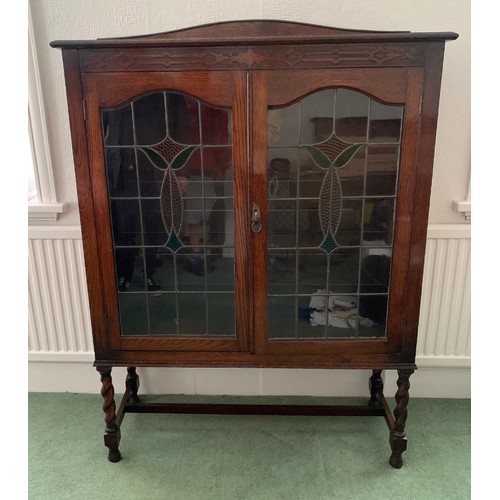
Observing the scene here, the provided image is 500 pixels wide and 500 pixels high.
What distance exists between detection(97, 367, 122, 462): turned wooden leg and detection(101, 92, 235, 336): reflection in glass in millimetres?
254

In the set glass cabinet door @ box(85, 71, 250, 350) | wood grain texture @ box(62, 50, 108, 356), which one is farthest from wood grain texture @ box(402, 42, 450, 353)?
wood grain texture @ box(62, 50, 108, 356)

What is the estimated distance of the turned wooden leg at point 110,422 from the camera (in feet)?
5.33

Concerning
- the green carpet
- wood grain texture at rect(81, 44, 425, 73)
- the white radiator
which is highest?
wood grain texture at rect(81, 44, 425, 73)

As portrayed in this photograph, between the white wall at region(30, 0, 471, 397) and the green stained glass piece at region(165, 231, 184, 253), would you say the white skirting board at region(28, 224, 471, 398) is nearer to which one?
the white wall at region(30, 0, 471, 397)

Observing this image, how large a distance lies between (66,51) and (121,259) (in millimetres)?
650

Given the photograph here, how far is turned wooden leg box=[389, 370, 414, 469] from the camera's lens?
158cm

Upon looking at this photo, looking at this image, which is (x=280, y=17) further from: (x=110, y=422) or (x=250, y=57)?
(x=110, y=422)

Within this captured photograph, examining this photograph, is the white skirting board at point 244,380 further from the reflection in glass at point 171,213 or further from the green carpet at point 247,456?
the reflection in glass at point 171,213

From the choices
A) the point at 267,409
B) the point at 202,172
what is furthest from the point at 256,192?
the point at 267,409

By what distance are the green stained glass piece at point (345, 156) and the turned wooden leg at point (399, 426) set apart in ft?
2.58

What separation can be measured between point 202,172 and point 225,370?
1.00m

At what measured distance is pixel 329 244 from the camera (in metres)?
1.44

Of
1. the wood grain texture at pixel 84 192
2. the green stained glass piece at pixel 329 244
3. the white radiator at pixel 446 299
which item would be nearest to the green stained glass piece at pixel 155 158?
the wood grain texture at pixel 84 192

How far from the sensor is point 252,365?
1523 millimetres
